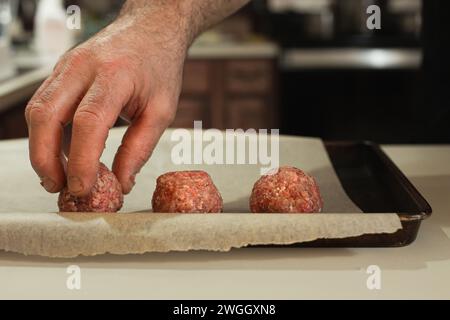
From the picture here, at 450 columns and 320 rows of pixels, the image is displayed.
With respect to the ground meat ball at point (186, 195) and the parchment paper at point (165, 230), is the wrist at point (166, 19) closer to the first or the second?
the ground meat ball at point (186, 195)

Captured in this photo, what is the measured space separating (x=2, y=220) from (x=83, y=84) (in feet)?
0.70

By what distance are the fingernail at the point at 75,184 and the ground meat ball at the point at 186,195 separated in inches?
4.9

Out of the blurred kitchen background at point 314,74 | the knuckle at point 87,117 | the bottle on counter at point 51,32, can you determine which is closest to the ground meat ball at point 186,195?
the knuckle at point 87,117

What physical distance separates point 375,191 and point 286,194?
0.81ft

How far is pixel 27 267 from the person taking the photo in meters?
0.91

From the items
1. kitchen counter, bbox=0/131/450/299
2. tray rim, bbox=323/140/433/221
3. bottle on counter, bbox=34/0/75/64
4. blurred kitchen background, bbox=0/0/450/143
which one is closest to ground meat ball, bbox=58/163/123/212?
kitchen counter, bbox=0/131/450/299

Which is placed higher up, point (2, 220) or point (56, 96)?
point (56, 96)

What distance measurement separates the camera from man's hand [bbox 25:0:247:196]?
0.98 m

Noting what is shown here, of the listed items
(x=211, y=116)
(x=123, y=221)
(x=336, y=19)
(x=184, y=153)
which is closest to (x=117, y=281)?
(x=123, y=221)

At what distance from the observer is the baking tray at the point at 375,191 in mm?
937

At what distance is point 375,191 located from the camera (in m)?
1.26

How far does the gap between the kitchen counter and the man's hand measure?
14 centimetres

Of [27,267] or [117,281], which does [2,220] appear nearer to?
[27,267]

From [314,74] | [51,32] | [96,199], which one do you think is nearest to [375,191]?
[96,199]
